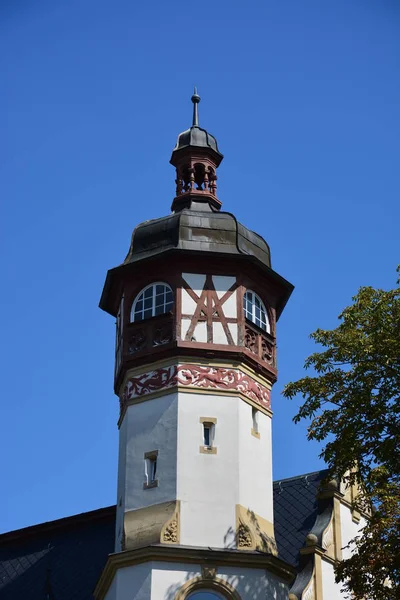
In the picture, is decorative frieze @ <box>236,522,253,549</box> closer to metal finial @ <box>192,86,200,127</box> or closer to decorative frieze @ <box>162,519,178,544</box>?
decorative frieze @ <box>162,519,178,544</box>

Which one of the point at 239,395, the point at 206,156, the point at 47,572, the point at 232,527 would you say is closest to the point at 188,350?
the point at 239,395

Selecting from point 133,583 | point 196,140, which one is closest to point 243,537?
point 133,583

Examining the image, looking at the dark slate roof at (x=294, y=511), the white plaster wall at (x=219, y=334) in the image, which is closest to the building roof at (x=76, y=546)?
the dark slate roof at (x=294, y=511)

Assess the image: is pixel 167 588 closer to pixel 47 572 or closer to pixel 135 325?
pixel 135 325

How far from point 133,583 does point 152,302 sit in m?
6.85

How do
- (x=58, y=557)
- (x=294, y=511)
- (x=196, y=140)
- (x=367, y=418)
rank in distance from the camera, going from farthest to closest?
(x=58, y=557)
(x=196, y=140)
(x=294, y=511)
(x=367, y=418)

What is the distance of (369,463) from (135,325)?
7.33 metres

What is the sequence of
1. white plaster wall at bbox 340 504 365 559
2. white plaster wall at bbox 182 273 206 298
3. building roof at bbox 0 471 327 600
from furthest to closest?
building roof at bbox 0 471 327 600
white plaster wall at bbox 340 504 365 559
white plaster wall at bbox 182 273 206 298

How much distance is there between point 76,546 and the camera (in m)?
37.2

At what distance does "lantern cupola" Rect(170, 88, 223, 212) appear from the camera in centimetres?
3488

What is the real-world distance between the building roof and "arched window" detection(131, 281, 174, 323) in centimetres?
618

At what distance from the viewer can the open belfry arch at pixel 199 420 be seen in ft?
92.7

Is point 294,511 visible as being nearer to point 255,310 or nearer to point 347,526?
point 347,526

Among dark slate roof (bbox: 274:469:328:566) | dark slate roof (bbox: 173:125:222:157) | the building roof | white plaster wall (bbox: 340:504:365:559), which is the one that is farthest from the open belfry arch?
dark slate roof (bbox: 173:125:222:157)
